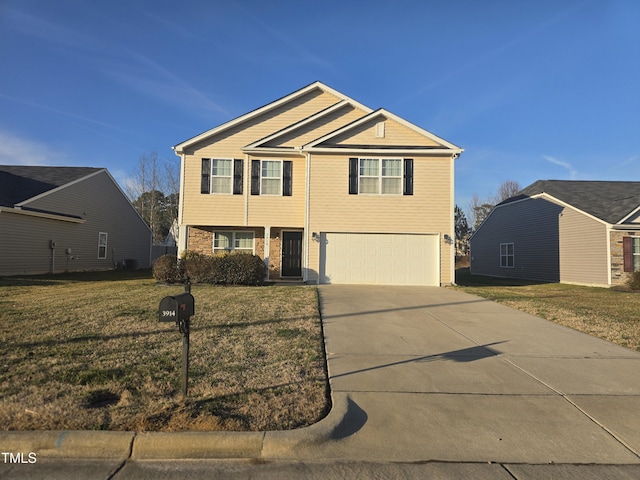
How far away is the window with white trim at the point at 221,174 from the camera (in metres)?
15.7

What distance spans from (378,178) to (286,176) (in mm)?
3691

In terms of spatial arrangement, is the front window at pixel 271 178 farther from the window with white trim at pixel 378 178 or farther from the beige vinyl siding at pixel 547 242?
the beige vinyl siding at pixel 547 242

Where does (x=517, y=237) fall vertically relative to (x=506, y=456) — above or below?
above

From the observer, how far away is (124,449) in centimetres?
298

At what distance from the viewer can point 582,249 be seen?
1792 cm

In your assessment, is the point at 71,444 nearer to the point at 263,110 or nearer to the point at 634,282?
the point at 263,110

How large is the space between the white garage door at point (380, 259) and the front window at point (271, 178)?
9.27 feet

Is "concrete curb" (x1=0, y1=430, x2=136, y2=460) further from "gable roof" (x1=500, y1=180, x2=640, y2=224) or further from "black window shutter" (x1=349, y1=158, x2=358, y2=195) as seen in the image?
"gable roof" (x1=500, y1=180, x2=640, y2=224)

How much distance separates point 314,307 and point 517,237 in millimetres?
18000

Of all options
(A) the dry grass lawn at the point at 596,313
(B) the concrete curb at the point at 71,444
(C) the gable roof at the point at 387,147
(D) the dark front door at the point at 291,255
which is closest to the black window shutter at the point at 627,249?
(A) the dry grass lawn at the point at 596,313

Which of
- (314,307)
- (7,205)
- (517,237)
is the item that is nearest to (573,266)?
(517,237)

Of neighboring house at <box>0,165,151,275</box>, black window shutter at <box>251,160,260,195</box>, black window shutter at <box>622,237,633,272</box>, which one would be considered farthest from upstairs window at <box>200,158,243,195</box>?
black window shutter at <box>622,237,633,272</box>

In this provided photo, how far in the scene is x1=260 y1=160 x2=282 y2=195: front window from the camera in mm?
15656

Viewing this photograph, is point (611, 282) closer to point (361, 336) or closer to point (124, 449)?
point (361, 336)
